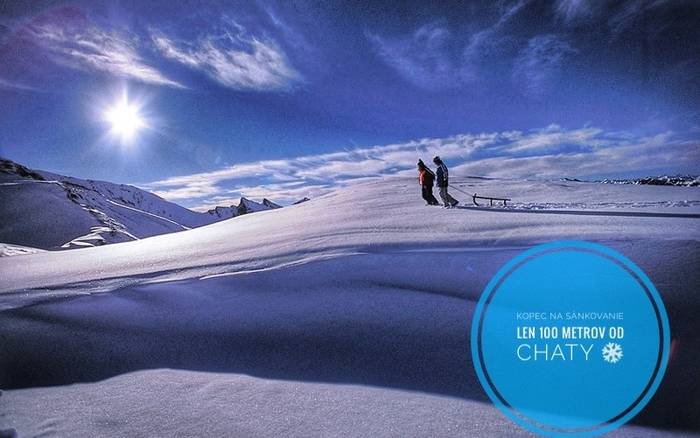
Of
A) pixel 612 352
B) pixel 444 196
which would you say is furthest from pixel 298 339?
pixel 444 196

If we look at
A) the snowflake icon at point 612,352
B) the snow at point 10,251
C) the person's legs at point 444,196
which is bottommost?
the snowflake icon at point 612,352

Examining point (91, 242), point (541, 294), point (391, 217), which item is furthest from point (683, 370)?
point (91, 242)

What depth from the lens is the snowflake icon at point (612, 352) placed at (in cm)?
193

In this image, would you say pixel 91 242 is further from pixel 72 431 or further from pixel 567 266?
pixel 567 266

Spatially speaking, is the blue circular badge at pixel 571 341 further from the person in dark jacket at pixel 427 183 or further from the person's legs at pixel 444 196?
the person in dark jacket at pixel 427 183

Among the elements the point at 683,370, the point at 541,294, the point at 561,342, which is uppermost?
Result: the point at 541,294

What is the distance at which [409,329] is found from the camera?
7.50 feet

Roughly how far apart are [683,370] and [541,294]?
2.62 ft

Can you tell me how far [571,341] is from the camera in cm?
204

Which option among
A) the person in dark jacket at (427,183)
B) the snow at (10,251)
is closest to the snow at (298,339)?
the person in dark jacket at (427,183)

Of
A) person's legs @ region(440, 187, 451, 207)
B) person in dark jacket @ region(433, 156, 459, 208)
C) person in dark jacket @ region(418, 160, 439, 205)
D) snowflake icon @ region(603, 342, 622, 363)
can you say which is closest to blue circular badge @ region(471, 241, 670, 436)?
snowflake icon @ region(603, 342, 622, 363)

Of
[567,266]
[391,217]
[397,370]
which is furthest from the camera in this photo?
[391,217]

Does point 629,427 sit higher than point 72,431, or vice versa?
point 72,431

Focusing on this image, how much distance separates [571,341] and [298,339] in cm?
192
